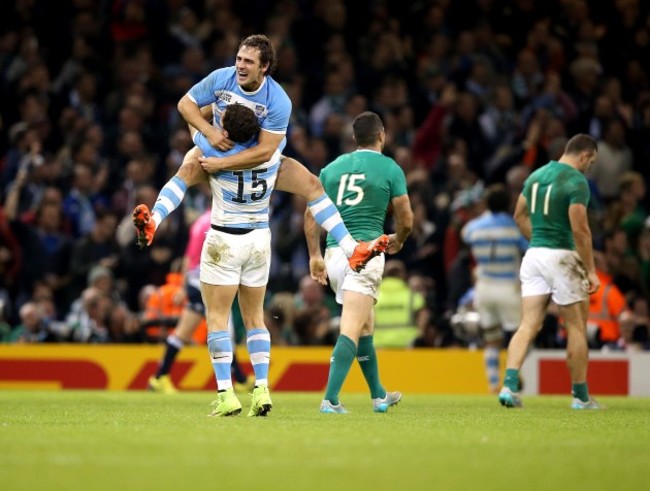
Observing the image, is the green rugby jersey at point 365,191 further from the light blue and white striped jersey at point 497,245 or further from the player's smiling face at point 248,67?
the light blue and white striped jersey at point 497,245

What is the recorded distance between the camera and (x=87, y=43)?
2105 cm

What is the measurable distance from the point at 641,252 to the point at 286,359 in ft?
16.9

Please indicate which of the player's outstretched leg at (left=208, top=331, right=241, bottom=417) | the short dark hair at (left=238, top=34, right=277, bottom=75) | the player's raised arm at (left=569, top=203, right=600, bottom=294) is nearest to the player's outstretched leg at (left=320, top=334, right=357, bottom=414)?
the player's outstretched leg at (left=208, top=331, right=241, bottom=417)

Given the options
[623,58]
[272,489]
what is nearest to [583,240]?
[272,489]

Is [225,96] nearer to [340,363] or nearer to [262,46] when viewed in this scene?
[262,46]

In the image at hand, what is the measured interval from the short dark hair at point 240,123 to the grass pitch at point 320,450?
2086 millimetres

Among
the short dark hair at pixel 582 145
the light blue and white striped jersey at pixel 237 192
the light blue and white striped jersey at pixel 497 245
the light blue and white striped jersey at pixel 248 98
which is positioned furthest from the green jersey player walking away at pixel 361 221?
the light blue and white striped jersey at pixel 497 245

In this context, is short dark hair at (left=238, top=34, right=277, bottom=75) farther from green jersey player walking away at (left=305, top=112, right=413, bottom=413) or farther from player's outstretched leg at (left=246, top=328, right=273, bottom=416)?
player's outstretched leg at (left=246, top=328, right=273, bottom=416)

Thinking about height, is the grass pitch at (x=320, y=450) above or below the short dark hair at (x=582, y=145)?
below

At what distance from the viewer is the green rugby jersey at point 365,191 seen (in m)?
11.1

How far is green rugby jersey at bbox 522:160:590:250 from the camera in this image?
12.1m

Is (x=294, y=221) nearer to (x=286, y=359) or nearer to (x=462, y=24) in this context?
(x=286, y=359)

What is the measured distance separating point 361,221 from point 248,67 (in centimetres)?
176

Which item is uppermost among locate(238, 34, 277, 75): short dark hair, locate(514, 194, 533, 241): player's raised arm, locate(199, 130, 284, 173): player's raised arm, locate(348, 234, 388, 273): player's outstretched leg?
locate(238, 34, 277, 75): short dark hair
